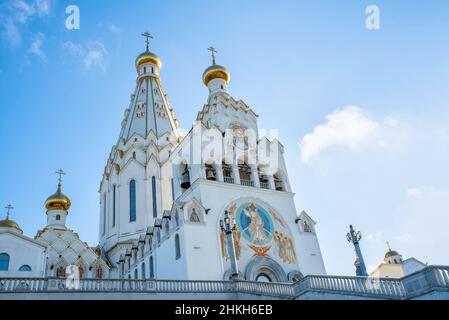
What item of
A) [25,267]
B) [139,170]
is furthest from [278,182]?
[25,267]

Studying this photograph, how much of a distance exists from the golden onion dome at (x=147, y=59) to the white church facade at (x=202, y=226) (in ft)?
35.6

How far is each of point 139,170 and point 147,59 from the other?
13.3 metres

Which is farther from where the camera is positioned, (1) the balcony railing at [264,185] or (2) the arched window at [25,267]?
(1) the balcony railing at [264,185]

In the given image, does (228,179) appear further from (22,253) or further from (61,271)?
(61,271)

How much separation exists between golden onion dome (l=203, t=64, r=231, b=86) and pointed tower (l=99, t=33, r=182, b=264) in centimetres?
882

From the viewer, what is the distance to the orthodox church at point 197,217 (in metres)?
21.9

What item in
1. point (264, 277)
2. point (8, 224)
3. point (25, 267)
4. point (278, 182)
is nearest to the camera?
point (264, 277)

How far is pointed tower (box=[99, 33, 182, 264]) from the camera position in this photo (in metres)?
33.5

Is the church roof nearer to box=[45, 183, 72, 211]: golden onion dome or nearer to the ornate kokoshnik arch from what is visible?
box=[45, 183, 72, 211]: golden onion dome

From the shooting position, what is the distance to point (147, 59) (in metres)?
42.9

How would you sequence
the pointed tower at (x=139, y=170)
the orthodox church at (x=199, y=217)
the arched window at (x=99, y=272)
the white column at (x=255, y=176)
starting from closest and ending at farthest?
the orthodox church at (x=199, y=217) < the white column at (x=255, y=176) < the arched window at (x=99, y=272) < the pointed tower at (x=139, y=170)

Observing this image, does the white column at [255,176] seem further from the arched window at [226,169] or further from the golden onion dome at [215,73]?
the golden onion dome at [215,73]

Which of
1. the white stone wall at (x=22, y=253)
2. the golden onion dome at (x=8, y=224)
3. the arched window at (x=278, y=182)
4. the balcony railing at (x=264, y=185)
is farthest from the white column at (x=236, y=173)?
the golden onion dome at (x=8, y=224)
